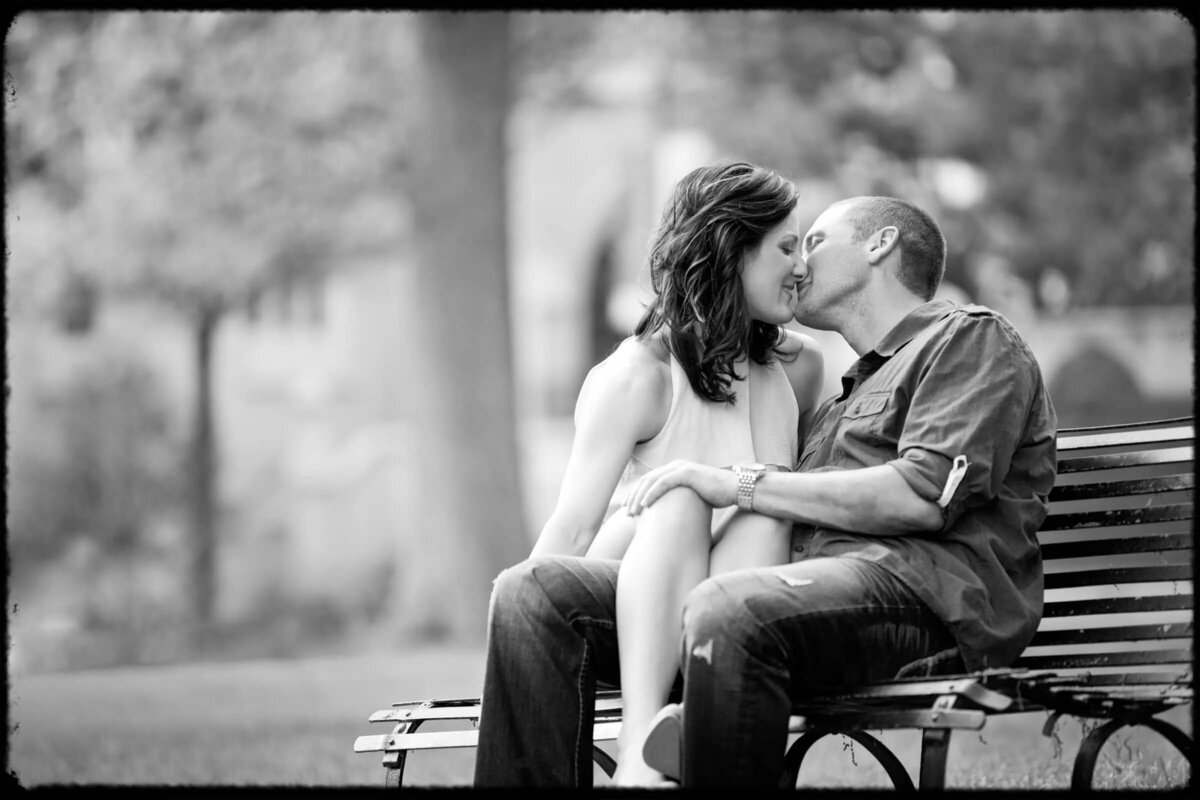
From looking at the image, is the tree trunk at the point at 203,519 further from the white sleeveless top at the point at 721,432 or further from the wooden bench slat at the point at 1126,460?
the wooden bench slat at the point at 1126,460

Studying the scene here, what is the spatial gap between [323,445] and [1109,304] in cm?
1090

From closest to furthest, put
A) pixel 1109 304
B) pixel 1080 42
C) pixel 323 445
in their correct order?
pixel 1080 42, pixel 1109 304, pixel 323 445

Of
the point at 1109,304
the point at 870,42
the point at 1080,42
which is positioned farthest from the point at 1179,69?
the point at 1109,304

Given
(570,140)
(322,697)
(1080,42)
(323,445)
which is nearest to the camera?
(322,697)

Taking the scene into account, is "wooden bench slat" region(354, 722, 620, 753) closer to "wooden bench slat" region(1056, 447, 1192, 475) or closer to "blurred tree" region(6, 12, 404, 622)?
"wooden bench slat" region(1056, 447, 1192, 475)

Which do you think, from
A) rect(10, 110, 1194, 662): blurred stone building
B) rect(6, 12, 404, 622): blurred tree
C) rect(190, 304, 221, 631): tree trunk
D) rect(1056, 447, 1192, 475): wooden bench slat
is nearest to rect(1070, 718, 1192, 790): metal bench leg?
rect(1056, 447, 1192, 475): wooden bench slat

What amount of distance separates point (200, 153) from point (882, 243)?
10.8 metres

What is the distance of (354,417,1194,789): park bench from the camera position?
3684 millimetres

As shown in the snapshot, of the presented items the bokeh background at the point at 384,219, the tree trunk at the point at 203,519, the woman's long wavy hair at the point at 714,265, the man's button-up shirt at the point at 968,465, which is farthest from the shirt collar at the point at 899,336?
the tree trunk at the point at 203,519

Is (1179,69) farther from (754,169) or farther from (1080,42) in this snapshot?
(754,169)

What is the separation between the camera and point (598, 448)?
14.5ft

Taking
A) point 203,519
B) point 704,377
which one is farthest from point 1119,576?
point 203,519

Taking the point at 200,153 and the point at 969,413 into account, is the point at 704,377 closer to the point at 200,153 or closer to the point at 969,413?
the point at 969,413

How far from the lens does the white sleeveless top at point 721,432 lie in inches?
177
